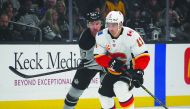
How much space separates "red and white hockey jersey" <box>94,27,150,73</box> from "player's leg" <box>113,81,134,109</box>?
20cm

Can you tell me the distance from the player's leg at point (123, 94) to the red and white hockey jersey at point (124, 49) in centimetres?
20

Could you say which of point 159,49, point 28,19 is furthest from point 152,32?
point 28,19

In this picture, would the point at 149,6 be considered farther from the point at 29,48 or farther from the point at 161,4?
the point at 29,48

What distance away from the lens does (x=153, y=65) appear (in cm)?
769

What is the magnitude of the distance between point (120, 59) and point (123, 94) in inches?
14.2

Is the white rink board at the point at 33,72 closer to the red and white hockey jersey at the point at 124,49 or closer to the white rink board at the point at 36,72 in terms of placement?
the white rink board at the point at 36,72

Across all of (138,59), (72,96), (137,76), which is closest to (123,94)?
(137,76)

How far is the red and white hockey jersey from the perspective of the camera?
17.7ft

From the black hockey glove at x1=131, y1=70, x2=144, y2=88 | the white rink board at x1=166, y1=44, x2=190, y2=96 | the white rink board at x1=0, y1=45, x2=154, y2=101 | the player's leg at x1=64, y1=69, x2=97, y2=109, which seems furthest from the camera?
the white rink board at x1=166, y1=44, x2=190, y2=96

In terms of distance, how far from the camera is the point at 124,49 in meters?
5.52

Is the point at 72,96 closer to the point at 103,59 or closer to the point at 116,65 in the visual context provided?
the point at 103,59

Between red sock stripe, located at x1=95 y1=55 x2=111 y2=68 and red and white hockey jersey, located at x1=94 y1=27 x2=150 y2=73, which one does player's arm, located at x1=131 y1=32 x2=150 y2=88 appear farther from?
red sock stripe, located at x1=95 y1=55 x2=111 y2=68

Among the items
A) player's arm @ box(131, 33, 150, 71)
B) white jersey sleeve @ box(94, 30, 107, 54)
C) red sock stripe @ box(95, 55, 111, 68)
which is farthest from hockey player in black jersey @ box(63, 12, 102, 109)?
player's arm @ box(131, 33, 150, 71)

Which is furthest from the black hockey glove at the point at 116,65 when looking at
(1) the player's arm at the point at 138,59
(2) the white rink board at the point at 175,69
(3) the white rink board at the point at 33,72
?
(2) the white rink board at the point at 175,69
